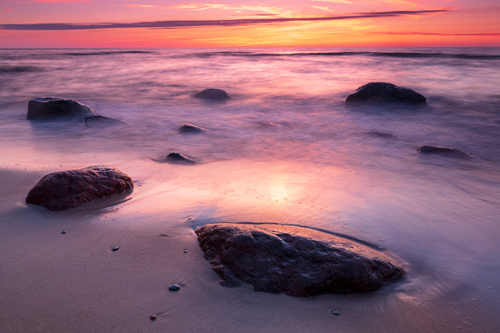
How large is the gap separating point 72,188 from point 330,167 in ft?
11.7

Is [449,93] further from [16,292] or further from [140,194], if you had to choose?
[16,292]

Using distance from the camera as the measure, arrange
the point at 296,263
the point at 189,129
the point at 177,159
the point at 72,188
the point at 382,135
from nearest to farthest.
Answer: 1. the point at 296,263
2. the point at 72,188
3. the point at 177,159
4. the point at 382,135
5. the point at 189,129

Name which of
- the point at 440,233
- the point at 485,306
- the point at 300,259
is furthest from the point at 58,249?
the point at 440,233

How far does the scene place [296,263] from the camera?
2.26 metres

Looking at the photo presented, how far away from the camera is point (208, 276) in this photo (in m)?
2.33

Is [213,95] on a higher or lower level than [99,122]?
higher

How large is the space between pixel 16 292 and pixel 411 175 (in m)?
4.70

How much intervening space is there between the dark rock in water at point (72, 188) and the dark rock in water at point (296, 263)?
1.55m

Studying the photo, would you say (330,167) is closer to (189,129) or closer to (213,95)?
(189,129)

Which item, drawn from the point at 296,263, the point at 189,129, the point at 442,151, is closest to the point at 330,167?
the point at 442,151

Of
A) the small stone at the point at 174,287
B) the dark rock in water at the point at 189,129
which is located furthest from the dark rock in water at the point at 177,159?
the small stone at the point at 174,287

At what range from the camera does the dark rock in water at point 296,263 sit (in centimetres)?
220

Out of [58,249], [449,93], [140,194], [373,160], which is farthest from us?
[449,93]

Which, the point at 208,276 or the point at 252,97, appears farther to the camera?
the point at 252,97
